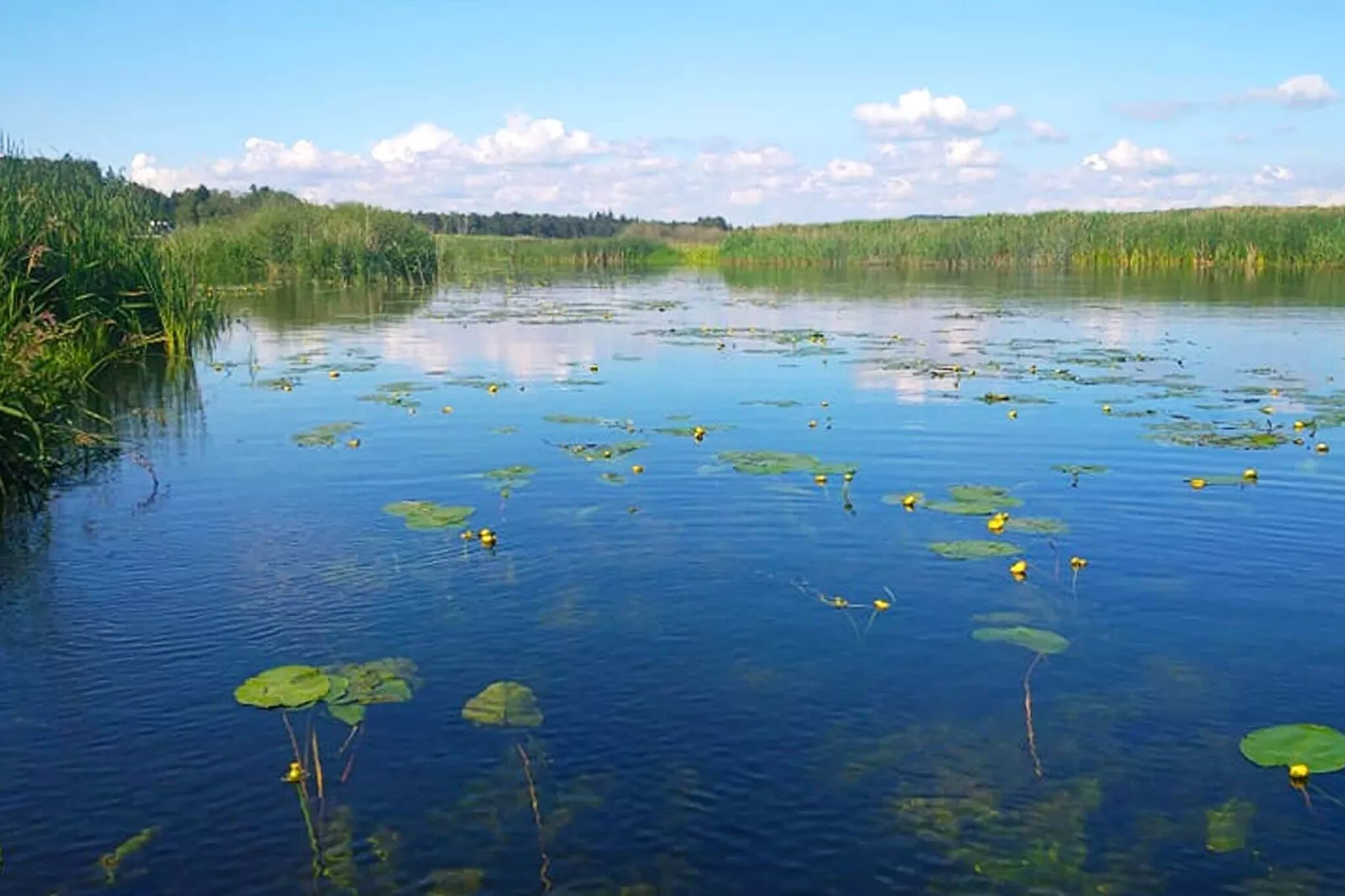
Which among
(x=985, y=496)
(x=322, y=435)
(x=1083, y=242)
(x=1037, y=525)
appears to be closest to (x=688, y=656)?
(x=1037, y=525)

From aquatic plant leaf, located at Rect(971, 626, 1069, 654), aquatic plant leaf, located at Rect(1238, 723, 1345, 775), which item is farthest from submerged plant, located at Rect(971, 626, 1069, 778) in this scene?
aquatic plant leaf, located at Rect(1238, 723, 1345, 775)

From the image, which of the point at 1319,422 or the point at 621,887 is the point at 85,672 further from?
the point at 1319,422

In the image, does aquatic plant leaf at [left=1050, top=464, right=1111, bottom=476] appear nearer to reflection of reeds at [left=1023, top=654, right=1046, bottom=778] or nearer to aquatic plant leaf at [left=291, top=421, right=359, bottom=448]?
reflection of reeds at [left=1023, top=654, right=1046, bottom=778]

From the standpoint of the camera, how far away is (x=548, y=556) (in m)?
6.57

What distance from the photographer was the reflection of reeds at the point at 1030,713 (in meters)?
4.14

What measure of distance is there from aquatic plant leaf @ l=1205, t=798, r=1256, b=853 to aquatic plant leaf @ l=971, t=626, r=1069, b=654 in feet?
4.38

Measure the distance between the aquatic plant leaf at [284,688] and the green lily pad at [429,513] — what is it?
2419 mm

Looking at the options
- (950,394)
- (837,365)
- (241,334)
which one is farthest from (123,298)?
(950,394)

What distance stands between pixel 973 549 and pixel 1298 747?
255 centimetres

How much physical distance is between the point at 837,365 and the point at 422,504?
8440mm

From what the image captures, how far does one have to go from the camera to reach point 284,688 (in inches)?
183

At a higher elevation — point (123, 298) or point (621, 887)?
point (123, 298)

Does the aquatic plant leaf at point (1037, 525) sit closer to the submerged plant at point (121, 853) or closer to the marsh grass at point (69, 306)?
the submerged plant at point (121, 853)

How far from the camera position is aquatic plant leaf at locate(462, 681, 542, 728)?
14.7ft
